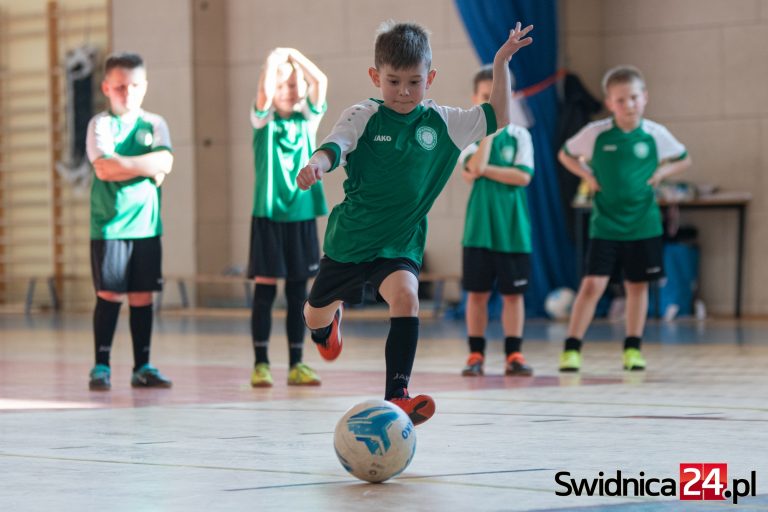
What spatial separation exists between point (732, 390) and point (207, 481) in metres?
2.82

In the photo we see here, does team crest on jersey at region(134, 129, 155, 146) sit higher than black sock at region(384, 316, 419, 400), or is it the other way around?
team crest on jersey at region(134, 129, 155, 146)

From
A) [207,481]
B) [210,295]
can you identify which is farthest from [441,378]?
[210,295]

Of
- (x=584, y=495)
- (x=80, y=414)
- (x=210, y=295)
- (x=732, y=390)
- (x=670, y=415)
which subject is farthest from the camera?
(x=210, y=295)

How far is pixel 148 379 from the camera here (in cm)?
568

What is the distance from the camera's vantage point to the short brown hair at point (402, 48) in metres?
3.72

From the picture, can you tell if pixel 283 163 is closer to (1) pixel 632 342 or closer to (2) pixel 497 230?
(2) pixel 497 230

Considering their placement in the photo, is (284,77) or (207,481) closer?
(207,481)

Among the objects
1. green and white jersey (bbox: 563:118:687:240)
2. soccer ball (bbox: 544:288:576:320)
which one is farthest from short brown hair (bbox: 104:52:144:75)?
soccer ball (bbox: 544:288:576:320)

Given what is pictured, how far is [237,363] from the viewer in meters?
7.04

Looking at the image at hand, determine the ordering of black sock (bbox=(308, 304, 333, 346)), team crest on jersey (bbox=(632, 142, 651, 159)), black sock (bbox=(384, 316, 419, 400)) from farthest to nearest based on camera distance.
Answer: team crest on jersey (bbox=(632, 142, 651, 159)) → black sock (bbox=(308, 304, 333, 346)) → black sock (bbox=(384, 316, 419, 400))

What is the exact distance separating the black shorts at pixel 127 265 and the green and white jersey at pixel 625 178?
7.34 feet

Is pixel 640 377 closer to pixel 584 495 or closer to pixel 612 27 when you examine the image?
pixel 584 495

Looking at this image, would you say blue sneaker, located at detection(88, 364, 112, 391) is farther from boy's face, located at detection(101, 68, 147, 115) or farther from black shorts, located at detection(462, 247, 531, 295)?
black shorts, located at detection(462, 247, 531, 295)

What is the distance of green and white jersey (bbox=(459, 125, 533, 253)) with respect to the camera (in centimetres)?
627
